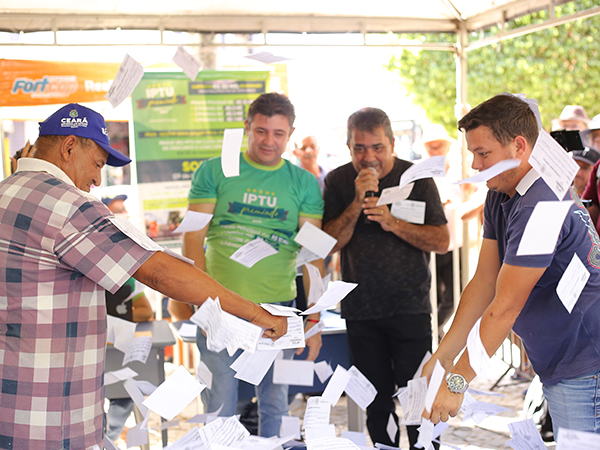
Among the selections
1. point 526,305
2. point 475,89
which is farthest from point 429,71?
point 526,305

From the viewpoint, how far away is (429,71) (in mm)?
13188

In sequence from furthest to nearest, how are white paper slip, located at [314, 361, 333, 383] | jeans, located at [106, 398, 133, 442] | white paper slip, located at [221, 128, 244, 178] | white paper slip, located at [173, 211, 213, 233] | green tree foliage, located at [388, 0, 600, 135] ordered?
green tree foliage, located at [388, 0, 600, 135] < jeans, located at [106, 398, 133, 442] < white paper slip, located at [314, 361, 333, 383] < white paper slip, located at [173, 211, 213, 233] < white paper slip, located at [221, 128, 244, 178]

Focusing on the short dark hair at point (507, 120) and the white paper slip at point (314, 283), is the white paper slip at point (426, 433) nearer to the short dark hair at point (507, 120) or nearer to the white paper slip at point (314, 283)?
the white paper slip at point (314, 283)

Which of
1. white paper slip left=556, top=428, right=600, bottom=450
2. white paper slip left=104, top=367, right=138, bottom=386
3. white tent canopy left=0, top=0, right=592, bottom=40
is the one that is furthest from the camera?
white tent canopy left=0, top=0, right=592, bottom=40

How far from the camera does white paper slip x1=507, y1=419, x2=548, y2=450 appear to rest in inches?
68.2

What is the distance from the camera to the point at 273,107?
2.46 meters

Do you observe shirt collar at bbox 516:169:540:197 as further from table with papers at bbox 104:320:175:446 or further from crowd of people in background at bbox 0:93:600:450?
table with papers at bbox 104:320:175:446

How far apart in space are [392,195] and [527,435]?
1.11 m

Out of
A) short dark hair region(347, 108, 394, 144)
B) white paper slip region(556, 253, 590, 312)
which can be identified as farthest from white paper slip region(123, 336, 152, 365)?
white paper slip region(556, 253, 590, 312)

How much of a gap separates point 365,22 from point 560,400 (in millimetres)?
2441

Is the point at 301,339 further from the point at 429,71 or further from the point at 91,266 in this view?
the point at 429,71

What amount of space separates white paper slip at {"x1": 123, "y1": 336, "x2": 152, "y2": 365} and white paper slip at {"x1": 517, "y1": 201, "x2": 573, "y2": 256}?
171 centimetres

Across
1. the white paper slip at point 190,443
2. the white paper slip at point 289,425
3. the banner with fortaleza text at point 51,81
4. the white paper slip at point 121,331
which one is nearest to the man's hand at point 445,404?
the white paper slip at point 190,443

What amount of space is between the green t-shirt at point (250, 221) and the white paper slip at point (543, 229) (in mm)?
1237
